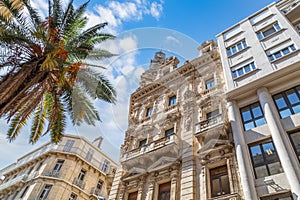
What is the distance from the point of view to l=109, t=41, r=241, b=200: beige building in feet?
38.0

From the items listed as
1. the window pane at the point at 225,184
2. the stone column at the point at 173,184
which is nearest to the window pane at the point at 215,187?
the window pane at the point at 225,184

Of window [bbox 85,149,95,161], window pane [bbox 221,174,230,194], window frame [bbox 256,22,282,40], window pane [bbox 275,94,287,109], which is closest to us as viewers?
window pane [bbox 221,174,230,194]

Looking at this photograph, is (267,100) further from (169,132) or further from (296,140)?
(169,132)

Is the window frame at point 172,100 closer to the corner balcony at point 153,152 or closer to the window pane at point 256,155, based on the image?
the corner balcony at point 153,152

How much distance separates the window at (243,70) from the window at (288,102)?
282cm

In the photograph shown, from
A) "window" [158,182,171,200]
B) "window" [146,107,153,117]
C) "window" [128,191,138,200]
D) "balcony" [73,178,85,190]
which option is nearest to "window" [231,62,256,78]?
"window" [146,107,153,117]

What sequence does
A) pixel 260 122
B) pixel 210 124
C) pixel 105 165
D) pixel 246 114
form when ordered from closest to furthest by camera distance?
pixel 260 122 → pixel 246 114 → pixel 210 124 → pixel 105 165

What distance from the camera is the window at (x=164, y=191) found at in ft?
41.6

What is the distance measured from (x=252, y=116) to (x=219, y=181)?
413cm

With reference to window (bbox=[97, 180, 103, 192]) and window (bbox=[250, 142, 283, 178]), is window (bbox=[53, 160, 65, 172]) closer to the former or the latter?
window (bbox=[97, 180, 103, 192])

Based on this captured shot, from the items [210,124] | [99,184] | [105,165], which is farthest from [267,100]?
[105,165]

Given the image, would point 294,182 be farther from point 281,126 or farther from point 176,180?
point 176,180

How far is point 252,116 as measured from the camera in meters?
12.4

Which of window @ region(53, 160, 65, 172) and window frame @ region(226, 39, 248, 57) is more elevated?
window frame @ region(226, 39, 248, 57)
